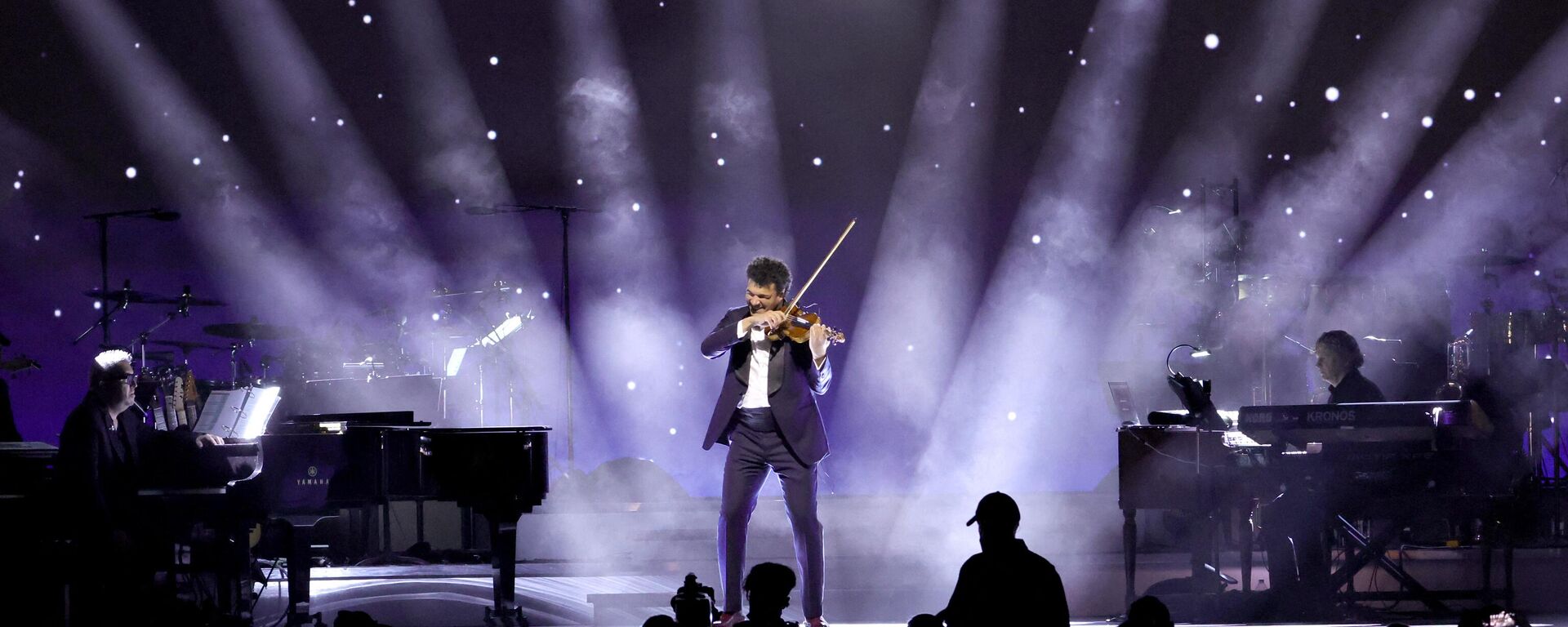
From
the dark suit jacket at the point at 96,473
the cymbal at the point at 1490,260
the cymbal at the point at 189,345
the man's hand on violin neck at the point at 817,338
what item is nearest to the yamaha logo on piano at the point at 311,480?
the dark suit jacket at the point at 96,473

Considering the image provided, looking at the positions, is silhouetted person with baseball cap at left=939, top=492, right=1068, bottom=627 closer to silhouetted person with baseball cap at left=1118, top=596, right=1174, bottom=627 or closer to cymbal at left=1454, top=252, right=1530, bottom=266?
silhouetted person with baseball cap at left=1118, top=596, right=1174, bottom=627

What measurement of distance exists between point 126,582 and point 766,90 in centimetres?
532

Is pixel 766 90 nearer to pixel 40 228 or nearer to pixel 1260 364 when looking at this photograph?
pixel 1260 364

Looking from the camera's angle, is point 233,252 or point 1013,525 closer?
point 1013,525

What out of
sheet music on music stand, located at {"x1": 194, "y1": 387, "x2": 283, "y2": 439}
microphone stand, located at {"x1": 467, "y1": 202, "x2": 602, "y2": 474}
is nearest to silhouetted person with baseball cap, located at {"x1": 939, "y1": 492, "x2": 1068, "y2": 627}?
sheet music on music stand, located at {"x1": 194, "y1": 387, "x2": 283, "y2": 439}

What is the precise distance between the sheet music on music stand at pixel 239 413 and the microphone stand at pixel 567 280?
3.05 m

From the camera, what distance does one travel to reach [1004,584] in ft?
8.30

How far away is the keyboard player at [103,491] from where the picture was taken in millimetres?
4125

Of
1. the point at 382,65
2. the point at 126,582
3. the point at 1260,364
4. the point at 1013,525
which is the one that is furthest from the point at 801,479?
the point at 382,65

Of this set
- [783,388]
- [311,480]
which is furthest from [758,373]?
[311,480]

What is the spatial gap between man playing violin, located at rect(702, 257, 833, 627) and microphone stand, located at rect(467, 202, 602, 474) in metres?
3.86

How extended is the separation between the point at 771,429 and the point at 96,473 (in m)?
2.40

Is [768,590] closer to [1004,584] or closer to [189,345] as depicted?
[1004,584]

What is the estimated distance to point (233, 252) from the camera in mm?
8297
